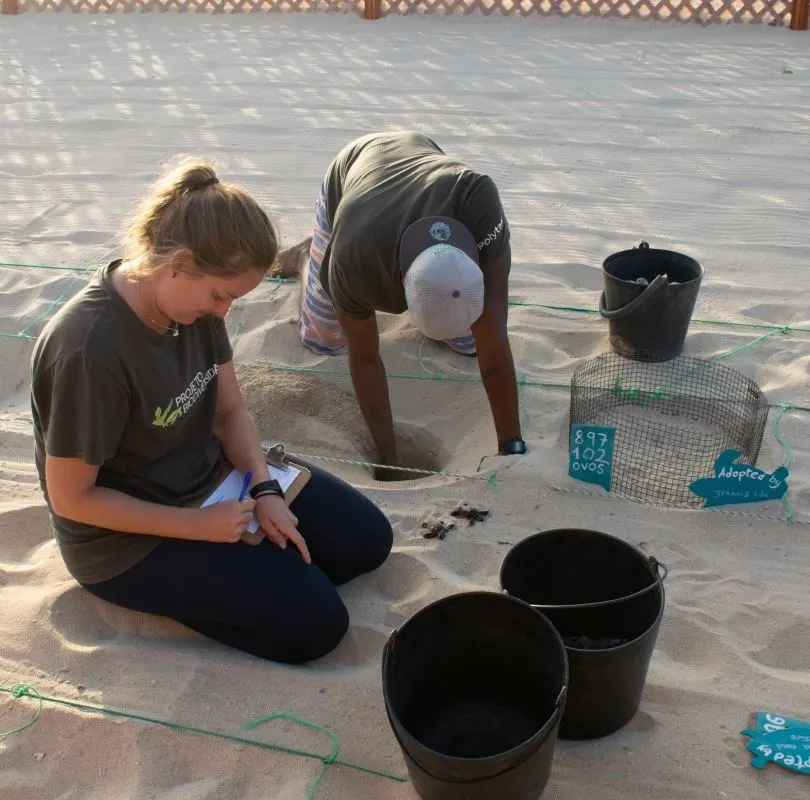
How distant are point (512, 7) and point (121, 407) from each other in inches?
272

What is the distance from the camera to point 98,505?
190 cm

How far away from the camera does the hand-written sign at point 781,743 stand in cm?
175

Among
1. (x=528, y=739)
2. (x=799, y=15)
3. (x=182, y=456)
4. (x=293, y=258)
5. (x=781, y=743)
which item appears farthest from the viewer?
(x=799, y=15)

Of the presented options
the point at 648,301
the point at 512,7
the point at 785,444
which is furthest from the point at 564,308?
the point at 512,7

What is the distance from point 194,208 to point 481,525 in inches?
48.4

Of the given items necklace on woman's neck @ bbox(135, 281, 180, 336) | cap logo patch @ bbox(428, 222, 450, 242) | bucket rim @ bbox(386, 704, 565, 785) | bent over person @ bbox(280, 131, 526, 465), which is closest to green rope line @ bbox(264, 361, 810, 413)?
bent over person @ bbox(280, 131, 526, 465)

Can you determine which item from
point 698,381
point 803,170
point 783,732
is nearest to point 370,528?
point 783,732

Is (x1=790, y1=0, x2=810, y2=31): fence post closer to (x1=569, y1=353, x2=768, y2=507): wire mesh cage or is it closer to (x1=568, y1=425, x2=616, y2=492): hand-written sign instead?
(x1=569, y1=353, x2=768, y2=507): wire mesh cage

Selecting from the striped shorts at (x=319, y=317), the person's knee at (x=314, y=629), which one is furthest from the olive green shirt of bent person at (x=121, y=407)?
the striped shorts at (x=319, y=317)

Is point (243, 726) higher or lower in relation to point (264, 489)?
lower

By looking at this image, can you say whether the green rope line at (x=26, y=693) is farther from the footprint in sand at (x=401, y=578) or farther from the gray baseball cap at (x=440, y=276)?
the gray baseball cap at (x=440, y=276)

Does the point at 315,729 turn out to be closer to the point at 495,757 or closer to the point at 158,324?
the point at 495,757

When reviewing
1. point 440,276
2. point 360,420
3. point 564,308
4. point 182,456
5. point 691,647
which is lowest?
point 360,420

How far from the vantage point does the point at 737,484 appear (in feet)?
8.12
